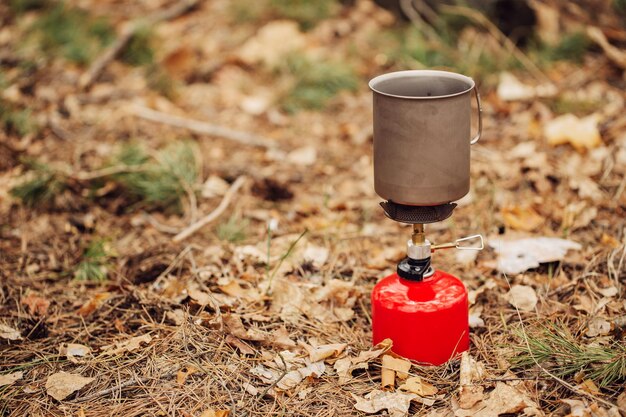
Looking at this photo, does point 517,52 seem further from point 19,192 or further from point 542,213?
point 19,192

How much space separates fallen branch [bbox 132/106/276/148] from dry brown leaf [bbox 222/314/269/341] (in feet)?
5.65

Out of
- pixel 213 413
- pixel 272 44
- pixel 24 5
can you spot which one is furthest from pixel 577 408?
pixel 24 5

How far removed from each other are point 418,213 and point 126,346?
1.07 metres

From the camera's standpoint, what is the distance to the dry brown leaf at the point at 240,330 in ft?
7.61

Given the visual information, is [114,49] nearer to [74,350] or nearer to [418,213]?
[74,350]

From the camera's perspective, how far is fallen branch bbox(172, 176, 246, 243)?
3.04m

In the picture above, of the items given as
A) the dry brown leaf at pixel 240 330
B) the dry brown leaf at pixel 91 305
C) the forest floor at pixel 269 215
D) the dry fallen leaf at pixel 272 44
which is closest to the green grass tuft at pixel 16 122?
the forest floor at pixel 269 215

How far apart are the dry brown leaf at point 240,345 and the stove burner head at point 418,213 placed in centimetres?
64

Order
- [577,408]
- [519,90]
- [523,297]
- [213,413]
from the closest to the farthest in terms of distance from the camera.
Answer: [577,408], [213,413], [523,297], [519,90]

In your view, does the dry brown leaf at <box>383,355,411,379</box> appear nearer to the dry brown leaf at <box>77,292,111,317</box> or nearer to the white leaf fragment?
the white leaf fragment

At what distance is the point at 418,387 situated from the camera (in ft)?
7.00

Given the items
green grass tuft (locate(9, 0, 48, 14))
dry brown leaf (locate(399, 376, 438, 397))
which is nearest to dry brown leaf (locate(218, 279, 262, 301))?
dry brown leaf (locate(399, 376, 438, 397))

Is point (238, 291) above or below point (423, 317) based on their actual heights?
below

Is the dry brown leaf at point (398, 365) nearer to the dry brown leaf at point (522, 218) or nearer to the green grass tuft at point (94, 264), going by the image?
the dry brown leaf at point (522, 218)
